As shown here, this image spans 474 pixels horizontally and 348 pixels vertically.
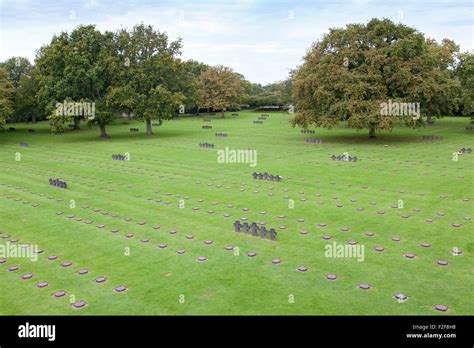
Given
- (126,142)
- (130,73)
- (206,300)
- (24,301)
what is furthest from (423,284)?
(130,73)

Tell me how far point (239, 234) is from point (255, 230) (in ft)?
1.76

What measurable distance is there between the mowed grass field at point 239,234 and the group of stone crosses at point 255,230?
0.93 feet

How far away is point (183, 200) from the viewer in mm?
16500

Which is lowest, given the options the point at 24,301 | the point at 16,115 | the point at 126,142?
the point at 24,301

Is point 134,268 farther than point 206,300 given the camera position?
Yes

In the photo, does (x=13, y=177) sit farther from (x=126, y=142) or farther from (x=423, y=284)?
(x=423, y=284)

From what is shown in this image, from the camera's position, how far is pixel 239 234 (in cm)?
1238

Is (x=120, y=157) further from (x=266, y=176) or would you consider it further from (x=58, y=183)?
(x=266, y=176)

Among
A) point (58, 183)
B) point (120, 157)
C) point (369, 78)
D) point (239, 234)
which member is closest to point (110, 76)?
point (120, 157)

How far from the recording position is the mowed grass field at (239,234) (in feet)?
27.6

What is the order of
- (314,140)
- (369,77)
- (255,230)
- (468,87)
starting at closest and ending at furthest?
(255,230)
(369,77)
(314,140)
(468,87)

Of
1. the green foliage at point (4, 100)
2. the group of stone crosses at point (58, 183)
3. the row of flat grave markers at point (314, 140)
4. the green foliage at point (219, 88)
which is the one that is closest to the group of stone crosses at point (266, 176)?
the group of stone crosses at point (58, 183)

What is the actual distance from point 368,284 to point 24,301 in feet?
23.7

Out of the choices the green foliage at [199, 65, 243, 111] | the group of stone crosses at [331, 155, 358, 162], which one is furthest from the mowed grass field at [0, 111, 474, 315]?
the green foliage at [199, 65, 243, 111]
